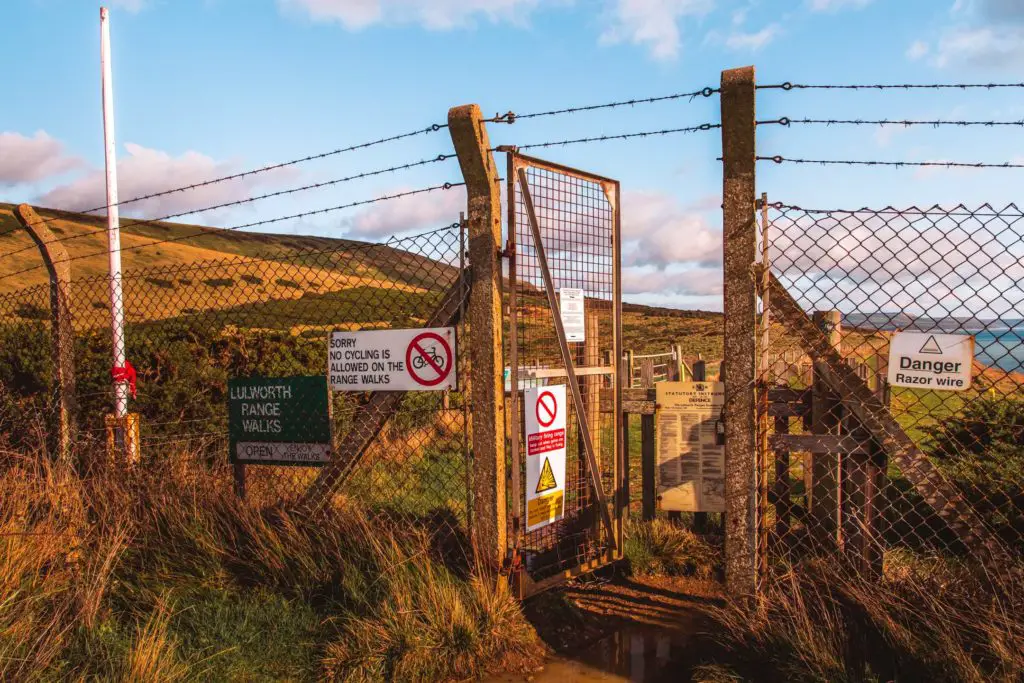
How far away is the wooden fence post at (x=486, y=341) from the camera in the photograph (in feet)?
15.5

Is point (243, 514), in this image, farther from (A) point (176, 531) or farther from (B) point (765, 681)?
(B) point (765, 681)

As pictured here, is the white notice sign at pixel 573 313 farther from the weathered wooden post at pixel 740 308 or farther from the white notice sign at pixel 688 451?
the weathered wooden post at pixel 740 308

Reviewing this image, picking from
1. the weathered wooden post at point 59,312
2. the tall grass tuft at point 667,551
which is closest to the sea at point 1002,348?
the tall grass tuft at point 667,551

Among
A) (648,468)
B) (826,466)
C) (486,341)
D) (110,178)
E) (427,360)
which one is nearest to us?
(486,341)

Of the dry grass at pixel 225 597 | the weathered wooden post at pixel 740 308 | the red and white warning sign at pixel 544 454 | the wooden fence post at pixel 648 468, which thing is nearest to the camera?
the weathered wooden post at pixel 740 308

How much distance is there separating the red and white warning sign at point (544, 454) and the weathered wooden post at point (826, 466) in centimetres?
159

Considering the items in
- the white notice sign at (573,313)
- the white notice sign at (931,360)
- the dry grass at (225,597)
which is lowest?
the dry grass at (225,597)

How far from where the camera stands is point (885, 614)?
369cm

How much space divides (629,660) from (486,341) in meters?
1.91

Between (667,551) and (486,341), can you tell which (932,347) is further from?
(667,551)

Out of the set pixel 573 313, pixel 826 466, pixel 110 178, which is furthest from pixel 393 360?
pixel 110 178

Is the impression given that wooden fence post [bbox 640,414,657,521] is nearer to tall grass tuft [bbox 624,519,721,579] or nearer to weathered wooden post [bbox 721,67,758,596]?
tall grass tuft [bbox 624,519,721,579]

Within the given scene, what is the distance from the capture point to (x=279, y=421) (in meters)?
5.71

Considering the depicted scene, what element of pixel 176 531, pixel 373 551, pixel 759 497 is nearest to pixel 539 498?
pixel 373 551
